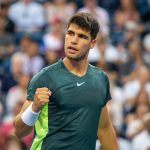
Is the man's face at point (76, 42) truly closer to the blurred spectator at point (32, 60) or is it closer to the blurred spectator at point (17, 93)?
the blurred spectator at point (17, 93)

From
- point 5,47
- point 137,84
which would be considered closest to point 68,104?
point 137,84

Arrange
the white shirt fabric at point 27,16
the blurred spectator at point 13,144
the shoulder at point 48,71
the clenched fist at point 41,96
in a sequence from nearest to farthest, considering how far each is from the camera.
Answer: the clenched fist at point 41,96 < the shoulder at point 48,71 < the blurred spectator at point 13,144 < the white shirt fabric at point 27,16

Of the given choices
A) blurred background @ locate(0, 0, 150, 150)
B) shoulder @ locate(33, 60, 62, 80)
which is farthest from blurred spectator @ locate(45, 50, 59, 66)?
shoulder @ locate(33, 60, 62, 80)

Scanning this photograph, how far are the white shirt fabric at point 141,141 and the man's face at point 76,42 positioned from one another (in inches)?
163

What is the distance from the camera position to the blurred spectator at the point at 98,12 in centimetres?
1415

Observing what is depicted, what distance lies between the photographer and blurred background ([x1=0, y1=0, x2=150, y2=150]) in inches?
408

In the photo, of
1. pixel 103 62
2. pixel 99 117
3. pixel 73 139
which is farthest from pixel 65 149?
pixel 103 62

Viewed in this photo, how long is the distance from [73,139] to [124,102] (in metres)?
6.08

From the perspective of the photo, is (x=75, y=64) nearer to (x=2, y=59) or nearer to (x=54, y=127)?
(x=54, y=127)

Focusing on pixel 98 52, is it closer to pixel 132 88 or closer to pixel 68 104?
Result: pixel 132 88

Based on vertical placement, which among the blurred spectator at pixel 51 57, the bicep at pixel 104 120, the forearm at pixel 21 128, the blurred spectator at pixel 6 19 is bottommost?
the blurred spectator at pixel 51 57

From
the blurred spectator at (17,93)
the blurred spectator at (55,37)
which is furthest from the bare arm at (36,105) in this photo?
the blurred spectator at (55,37)

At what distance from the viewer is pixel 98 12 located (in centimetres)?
1441

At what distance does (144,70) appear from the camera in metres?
12.1
